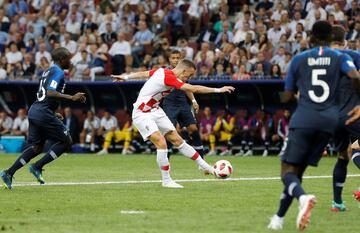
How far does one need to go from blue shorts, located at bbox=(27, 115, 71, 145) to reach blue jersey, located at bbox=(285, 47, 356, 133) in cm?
621

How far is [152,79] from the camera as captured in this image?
1512 centimetres

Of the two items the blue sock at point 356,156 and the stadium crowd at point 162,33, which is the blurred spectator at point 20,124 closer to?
the stadium crowd at point 162,33

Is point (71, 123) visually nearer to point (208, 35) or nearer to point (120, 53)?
point (120, 53)

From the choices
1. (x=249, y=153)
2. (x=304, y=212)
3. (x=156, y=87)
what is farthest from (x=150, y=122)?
(x=249, y=153)

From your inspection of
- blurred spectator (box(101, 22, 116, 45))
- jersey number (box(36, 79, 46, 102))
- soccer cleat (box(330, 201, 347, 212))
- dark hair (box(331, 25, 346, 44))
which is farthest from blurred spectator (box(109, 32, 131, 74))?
dark hair (box(331, 25, 346, 44))

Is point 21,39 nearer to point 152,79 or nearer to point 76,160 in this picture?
point 76,160

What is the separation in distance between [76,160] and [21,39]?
31.8 ft

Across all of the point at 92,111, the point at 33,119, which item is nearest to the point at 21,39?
the point at 92,111

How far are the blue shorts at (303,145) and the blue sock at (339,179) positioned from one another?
2008 millimetres

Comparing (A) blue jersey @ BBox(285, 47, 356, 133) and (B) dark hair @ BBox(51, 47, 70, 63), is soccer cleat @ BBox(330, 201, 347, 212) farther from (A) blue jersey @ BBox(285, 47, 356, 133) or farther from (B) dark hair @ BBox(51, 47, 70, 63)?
(B) dark hair @ BBox(51, 47, 70, 63)

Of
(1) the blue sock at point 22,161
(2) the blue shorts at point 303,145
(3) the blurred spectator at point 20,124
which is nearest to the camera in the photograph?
(2) the blue shorts at point 303,145

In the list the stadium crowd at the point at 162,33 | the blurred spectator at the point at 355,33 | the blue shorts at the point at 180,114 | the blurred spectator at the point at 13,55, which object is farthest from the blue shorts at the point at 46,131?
the blurred spectator at the point at 13,55

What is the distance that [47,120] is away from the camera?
1517 centimetres

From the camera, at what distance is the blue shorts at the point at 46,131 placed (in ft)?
49.8
